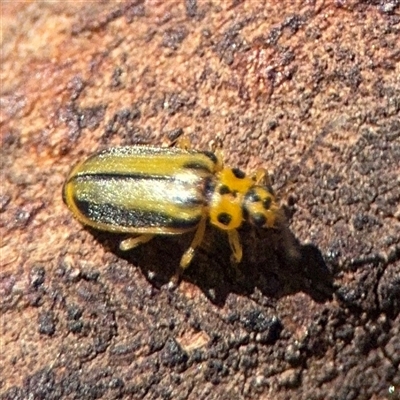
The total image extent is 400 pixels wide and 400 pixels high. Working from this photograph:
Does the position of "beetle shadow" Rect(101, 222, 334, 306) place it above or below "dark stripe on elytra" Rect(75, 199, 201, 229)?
below

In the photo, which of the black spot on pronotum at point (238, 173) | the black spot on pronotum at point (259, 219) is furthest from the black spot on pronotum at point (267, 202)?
the black spot on pronotum at point (238, 173)

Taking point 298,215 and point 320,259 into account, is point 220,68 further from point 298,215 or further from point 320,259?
point 320,259

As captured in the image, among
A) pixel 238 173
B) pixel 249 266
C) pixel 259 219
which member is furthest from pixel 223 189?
pixel 249 266

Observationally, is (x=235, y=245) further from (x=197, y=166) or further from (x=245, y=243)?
(x=197, y=166)

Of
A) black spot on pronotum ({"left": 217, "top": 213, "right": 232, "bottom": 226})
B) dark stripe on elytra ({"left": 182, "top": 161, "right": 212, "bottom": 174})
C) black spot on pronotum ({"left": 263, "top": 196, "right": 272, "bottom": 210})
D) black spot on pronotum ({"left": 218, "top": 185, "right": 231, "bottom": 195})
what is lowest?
black spot on pronotum ({"left": 217, "top": 213, "right": 232, "bottom": 226})

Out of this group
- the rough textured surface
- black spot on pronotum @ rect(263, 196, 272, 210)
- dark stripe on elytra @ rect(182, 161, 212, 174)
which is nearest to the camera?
the rough textured surface

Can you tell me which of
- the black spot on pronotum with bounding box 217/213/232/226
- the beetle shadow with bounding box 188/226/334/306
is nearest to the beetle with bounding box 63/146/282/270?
the black spot on pronotum with bounding box 217/213/232/226

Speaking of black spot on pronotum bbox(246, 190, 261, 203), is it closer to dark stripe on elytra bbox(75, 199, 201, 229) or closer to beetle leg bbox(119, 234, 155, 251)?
dark stripe on elytra bbox(75, 199, 201, 229)
